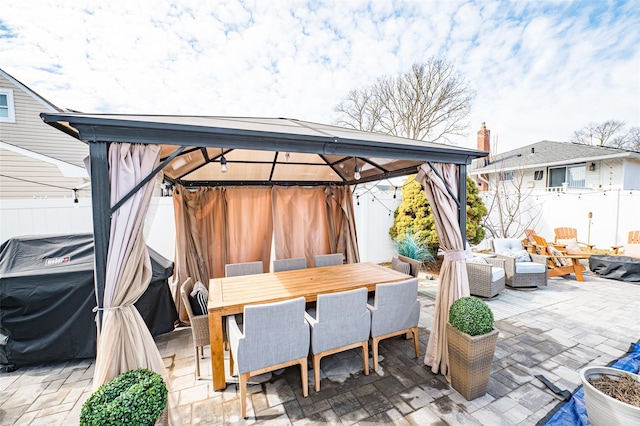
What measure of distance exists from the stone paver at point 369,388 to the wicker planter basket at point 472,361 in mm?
110

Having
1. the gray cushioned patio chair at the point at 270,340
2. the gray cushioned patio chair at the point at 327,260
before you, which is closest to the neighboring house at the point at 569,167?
the gray cushioned patio chair at the point at 327,260

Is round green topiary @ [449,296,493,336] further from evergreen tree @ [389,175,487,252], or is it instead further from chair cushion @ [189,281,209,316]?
evergreen tree @ [389,175,487,252]

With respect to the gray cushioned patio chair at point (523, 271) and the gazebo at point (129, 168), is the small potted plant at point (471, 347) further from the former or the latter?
the gray cushioned patio chair at point (523, 271)

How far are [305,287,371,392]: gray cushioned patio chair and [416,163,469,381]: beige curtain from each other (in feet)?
2.65

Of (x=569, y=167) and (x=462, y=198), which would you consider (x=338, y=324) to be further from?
(x=569, y=167)

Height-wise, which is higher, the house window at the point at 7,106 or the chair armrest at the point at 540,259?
the house window at the point at 7,106

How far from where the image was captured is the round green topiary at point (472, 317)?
2.38 m

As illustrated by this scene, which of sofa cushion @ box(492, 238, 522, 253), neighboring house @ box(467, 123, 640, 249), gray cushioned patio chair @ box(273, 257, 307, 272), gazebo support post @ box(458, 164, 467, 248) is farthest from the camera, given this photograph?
neighboring house @ box(467, 123, 640, 249)

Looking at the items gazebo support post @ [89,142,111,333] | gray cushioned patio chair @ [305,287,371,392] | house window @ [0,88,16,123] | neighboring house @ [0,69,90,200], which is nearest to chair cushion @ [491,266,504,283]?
gray cushioned patio chair @ [305,287,371,392]

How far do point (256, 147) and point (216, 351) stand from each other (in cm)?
206

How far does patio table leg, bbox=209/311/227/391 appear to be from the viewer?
254cm

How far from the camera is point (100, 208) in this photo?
1.85m

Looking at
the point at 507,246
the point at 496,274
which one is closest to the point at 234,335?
the point at 496,274

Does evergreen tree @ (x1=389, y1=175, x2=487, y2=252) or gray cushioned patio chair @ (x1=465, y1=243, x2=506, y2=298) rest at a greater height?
evergreen tree @ (x1=389, y1=175, x2=487, y2=252)
